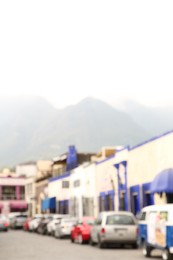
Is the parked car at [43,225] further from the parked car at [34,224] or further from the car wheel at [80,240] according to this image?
the car wheel at [80,240]

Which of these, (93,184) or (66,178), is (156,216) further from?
(66,178)

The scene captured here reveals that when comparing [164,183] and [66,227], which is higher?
[164,183]

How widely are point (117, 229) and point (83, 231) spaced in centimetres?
452

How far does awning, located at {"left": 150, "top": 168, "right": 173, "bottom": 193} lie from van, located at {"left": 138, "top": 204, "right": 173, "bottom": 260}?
9.06 m

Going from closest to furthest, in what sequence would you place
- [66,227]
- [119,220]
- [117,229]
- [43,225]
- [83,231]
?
[117,229], [119,220], [83,231], [66,227], [43,225]

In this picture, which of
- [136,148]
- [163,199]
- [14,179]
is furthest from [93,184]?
[14,179]

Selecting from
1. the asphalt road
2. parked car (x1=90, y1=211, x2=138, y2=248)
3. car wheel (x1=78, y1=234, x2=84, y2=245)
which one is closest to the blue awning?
car wheel (x1=78, y1=234, x2=84, y2=245)

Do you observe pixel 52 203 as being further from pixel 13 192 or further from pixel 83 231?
pixel 83 231

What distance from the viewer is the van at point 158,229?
17969mm

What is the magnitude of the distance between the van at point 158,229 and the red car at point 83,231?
8.50 m

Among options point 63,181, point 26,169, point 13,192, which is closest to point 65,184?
point 63,181

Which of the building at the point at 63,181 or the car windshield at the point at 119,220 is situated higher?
the building at the point at 63,181

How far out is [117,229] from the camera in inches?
991

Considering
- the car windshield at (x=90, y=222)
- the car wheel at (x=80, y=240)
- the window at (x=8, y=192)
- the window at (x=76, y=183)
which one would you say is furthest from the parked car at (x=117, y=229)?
the window at (x=8, y=192)
